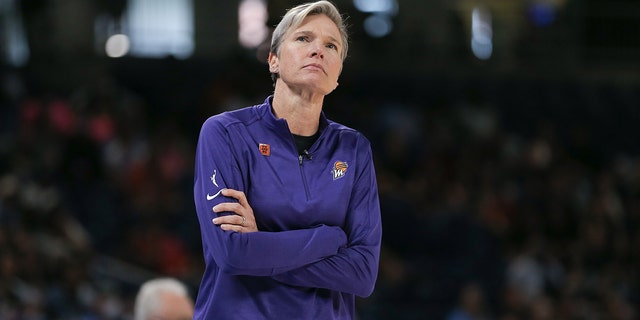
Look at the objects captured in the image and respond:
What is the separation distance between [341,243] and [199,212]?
1.45 ft

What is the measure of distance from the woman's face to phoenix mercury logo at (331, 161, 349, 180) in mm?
232

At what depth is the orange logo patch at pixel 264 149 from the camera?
3.09 metres

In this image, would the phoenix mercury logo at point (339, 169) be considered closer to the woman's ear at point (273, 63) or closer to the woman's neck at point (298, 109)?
the woman's neck at point (298, 109)

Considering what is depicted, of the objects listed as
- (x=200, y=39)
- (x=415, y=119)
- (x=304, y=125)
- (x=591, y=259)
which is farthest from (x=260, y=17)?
(x=304, y=125)

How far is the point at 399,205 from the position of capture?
11.4m

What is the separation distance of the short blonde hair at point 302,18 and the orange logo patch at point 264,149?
313mm

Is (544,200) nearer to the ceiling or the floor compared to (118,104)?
nearer to the floor

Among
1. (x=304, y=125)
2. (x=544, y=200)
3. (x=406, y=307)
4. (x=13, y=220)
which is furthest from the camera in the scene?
(x=544, y=200)

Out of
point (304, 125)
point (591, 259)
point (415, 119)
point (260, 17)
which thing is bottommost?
point (591, 259)

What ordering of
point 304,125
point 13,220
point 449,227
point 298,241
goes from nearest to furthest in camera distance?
point 298,241, point 304,125, point 13,220, point 449,227

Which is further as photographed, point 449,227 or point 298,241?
point 449,227

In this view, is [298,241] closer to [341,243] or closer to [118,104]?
[341,243]

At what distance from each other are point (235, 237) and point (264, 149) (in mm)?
338

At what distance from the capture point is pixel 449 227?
452 inches
